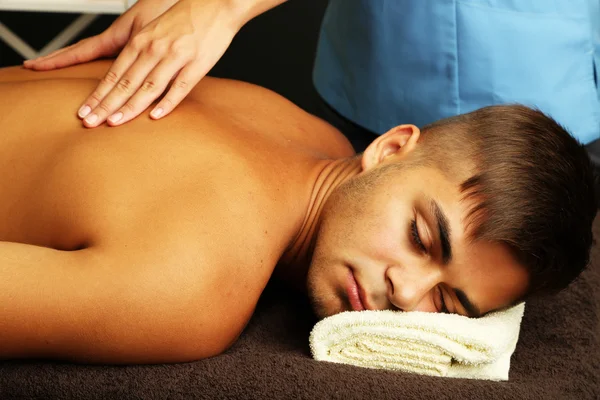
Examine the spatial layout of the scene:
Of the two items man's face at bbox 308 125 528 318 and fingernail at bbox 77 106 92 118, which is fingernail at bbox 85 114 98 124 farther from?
man's face at bbox 308 125 528 318

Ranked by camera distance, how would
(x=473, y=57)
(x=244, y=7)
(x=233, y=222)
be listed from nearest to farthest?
(x=233, y=222) → (x=244, y=7) → (x=473, y=57)

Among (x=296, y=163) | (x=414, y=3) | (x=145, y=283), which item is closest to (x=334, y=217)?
(x=296, y=163)

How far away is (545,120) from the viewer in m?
1.31

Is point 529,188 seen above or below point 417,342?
above

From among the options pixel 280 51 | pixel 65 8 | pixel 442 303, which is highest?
pixel 65 8

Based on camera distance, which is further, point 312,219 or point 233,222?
point 312,219

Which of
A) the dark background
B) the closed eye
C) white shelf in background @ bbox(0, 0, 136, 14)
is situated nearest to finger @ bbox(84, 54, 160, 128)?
the closed eye

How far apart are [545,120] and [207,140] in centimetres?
61

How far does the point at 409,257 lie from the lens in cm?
119

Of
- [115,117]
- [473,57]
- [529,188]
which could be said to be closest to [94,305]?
[115,117]

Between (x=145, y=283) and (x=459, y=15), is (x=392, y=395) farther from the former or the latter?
(x=459, y=15)

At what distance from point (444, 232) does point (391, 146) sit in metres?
0.27

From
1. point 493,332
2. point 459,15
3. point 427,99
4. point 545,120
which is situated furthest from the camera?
point 427,99

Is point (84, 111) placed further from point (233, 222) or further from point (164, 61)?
point (233, 222)
